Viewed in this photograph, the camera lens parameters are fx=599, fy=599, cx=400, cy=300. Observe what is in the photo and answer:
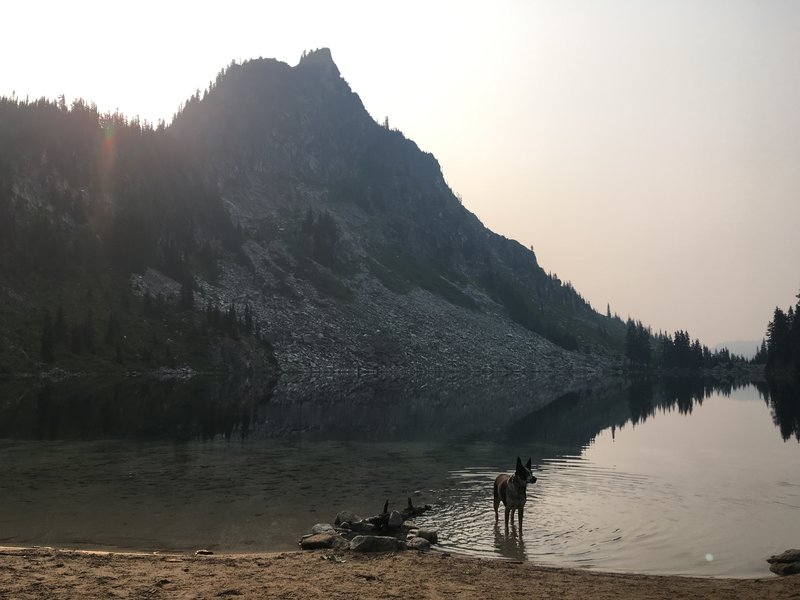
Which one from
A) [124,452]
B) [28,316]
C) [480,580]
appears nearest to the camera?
[480,580]

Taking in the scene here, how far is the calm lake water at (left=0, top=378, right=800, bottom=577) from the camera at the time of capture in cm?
2080

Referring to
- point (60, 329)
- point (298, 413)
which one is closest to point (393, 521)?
point (298, 413)

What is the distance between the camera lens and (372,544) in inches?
720

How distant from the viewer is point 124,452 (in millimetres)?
41000

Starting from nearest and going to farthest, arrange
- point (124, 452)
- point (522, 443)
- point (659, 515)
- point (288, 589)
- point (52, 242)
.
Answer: point (288, 589)
point (659, 515)
point (124, 452)
point (522, 443)
point (52, 242)

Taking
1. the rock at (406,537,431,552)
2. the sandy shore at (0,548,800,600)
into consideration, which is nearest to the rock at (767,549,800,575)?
the sandy shore at (0,548,800,600)

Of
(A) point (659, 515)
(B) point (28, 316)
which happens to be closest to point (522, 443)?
(A) point (659, 515)

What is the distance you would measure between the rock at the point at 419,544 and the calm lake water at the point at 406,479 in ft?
4.42

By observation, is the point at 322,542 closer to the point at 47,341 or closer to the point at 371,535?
the point at 371,535

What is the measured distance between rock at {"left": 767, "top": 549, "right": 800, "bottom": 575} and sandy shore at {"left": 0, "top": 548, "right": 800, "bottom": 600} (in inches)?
46.3

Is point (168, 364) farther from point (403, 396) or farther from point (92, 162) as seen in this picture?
point (92, 162)

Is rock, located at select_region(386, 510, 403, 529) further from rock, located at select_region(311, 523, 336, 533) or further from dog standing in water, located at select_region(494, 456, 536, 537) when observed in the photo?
dog standing in water, located at select_region(494, 456, 536, 537)

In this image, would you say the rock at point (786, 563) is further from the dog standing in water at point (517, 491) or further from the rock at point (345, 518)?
the rock at point (345, 518)

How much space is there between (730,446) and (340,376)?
394 ft
